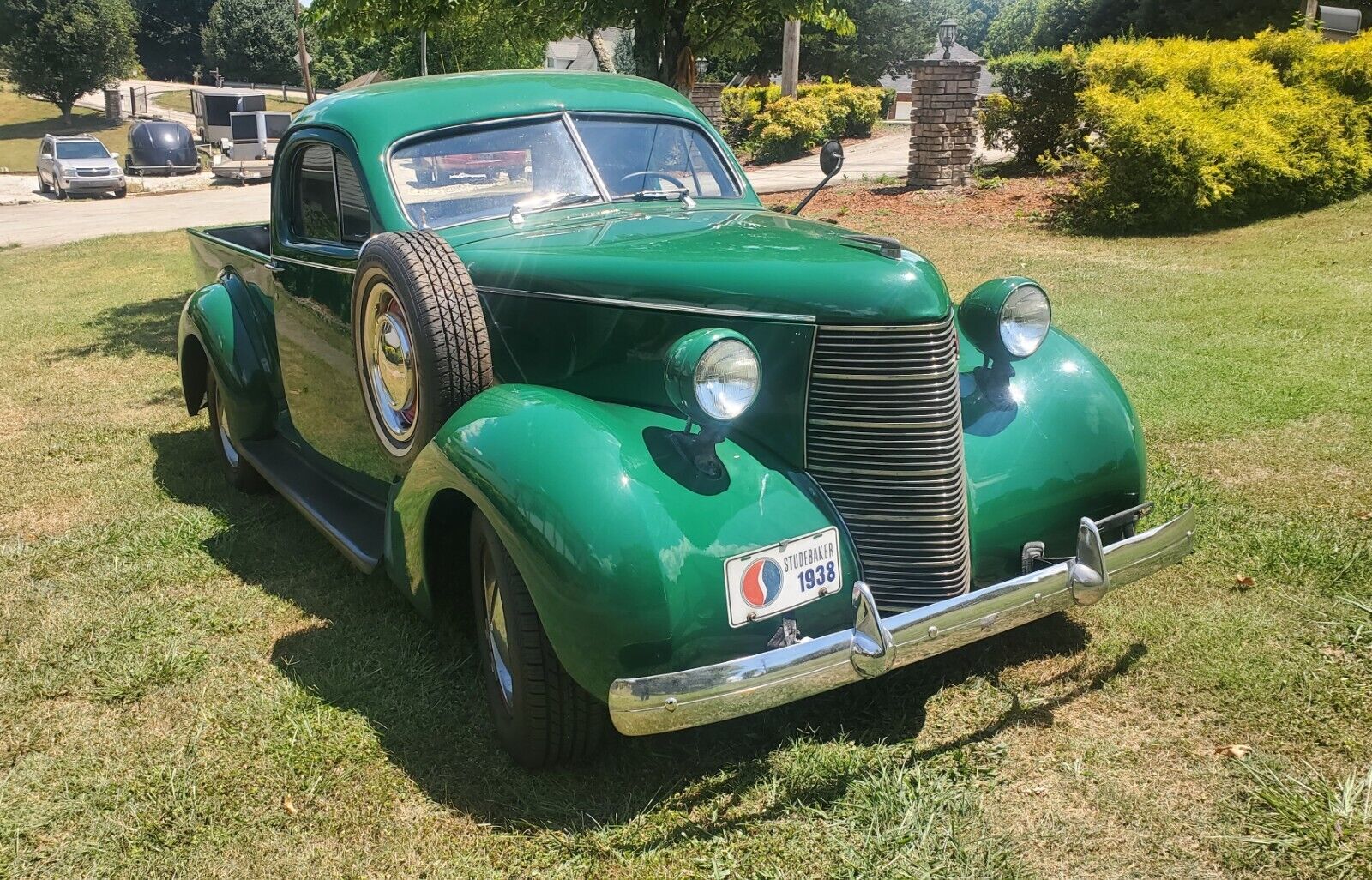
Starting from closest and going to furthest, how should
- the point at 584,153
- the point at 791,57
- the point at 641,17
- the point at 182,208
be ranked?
1. the point at 584,153
2. the point at 641,17
3. the point at 182,208
4. the point at 791,57

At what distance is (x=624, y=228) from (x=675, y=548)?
4.47ft

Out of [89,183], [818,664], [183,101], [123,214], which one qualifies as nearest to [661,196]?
[818,664]

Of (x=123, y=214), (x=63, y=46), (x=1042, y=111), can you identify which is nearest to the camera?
(x=1042, y=111)

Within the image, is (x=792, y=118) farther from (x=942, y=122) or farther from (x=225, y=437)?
(x=225, y=437)

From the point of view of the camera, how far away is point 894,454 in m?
2.70

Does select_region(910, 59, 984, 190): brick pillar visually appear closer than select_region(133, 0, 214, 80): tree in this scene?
Yes

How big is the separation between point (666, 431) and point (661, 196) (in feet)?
4.90

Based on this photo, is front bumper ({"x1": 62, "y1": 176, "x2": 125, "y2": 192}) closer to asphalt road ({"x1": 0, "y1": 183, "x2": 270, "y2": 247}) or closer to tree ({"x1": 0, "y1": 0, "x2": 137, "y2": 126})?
asphalt road ({"x1": 0, "y1": 183, "x2": 270, "y2": 247})

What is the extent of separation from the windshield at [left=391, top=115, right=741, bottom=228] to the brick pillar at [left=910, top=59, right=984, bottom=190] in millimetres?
10398

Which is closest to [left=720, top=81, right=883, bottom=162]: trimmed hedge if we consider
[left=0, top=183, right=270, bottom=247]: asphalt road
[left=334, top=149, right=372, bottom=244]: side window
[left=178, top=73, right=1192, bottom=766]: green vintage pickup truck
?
[left=0, top=183, right=270, bottom=247]: asphalt road

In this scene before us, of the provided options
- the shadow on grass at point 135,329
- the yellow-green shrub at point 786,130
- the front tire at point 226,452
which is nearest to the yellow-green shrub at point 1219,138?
the front tire at point 226,452

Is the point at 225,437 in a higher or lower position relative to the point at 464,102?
lower

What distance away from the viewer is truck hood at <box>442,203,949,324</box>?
105 inches

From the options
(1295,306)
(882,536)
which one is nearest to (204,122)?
(1295,306)
